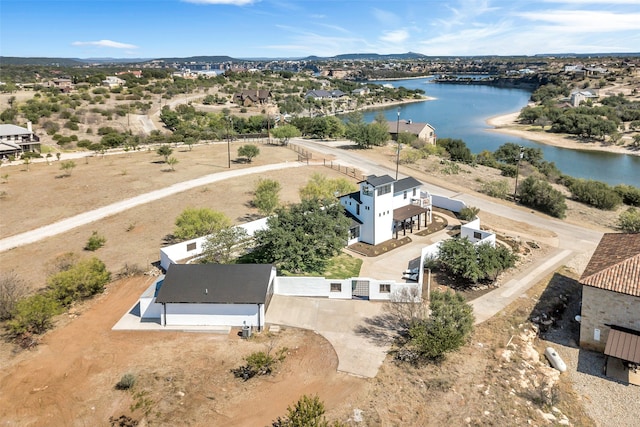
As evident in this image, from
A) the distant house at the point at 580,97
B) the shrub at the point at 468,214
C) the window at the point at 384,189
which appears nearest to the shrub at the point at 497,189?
the shrub at the point at 468,214

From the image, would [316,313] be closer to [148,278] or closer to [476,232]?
[148,278]

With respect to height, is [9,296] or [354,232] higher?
[354,232]

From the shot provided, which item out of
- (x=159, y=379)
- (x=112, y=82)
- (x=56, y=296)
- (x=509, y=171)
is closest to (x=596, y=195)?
(x=509, y=171)

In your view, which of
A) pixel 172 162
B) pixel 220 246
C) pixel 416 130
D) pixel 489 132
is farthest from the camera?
pixel 489 132

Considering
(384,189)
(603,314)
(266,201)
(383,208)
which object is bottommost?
(603,314)

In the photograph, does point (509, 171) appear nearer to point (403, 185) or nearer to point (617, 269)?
point (403, 185)

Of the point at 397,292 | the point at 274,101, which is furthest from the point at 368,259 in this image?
the point at 274,101

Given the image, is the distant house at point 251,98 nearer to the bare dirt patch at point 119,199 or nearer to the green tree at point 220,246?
the bare dirt patch at point 119,199
